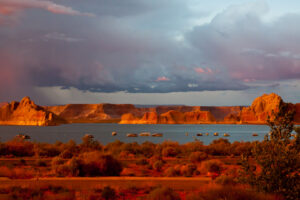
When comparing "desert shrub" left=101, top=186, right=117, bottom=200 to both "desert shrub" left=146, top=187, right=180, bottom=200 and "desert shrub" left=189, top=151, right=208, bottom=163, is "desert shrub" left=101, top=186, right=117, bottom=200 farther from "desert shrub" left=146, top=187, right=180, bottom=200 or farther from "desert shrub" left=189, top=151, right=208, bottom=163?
"desert shrub" left=189, top=151, right=208, bottom=163

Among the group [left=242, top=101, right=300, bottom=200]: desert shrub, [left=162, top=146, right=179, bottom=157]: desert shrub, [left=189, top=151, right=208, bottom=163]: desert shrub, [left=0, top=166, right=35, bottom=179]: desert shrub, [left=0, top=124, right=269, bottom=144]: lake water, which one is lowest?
[left=0, top=124, right=269, bottom=144]: lake water

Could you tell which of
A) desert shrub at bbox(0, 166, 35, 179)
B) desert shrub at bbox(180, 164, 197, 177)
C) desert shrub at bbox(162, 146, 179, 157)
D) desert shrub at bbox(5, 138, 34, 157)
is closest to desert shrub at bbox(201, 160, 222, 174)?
desert shrub at bbox(180, 164, 197, 177)

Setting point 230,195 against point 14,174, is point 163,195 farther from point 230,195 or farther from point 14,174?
point 14,174

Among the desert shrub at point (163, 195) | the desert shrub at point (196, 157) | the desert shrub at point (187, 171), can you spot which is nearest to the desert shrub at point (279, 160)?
the desert shrub at point (163, 195)

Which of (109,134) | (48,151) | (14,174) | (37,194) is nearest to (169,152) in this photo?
(48,151)

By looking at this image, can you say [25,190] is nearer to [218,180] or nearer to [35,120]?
[218,180]

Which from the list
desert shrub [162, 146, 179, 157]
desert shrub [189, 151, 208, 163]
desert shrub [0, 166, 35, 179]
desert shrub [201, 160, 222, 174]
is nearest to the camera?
desert shrub [0, 166, 35, 179]

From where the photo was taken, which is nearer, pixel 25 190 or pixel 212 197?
pixel 212 197

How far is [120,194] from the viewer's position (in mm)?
13273

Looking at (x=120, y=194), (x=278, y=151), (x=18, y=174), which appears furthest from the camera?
(x=18, y=174)

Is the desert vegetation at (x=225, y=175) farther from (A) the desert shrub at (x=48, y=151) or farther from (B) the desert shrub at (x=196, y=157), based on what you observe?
(A) the desert shrub at (x=48, y=151)

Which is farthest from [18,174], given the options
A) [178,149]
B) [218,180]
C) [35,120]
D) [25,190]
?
[35,120]

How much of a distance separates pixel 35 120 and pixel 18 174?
183 m

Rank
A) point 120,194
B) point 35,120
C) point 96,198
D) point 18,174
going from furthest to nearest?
point 35,120
point 18,174
point 120,194
point 96,198
